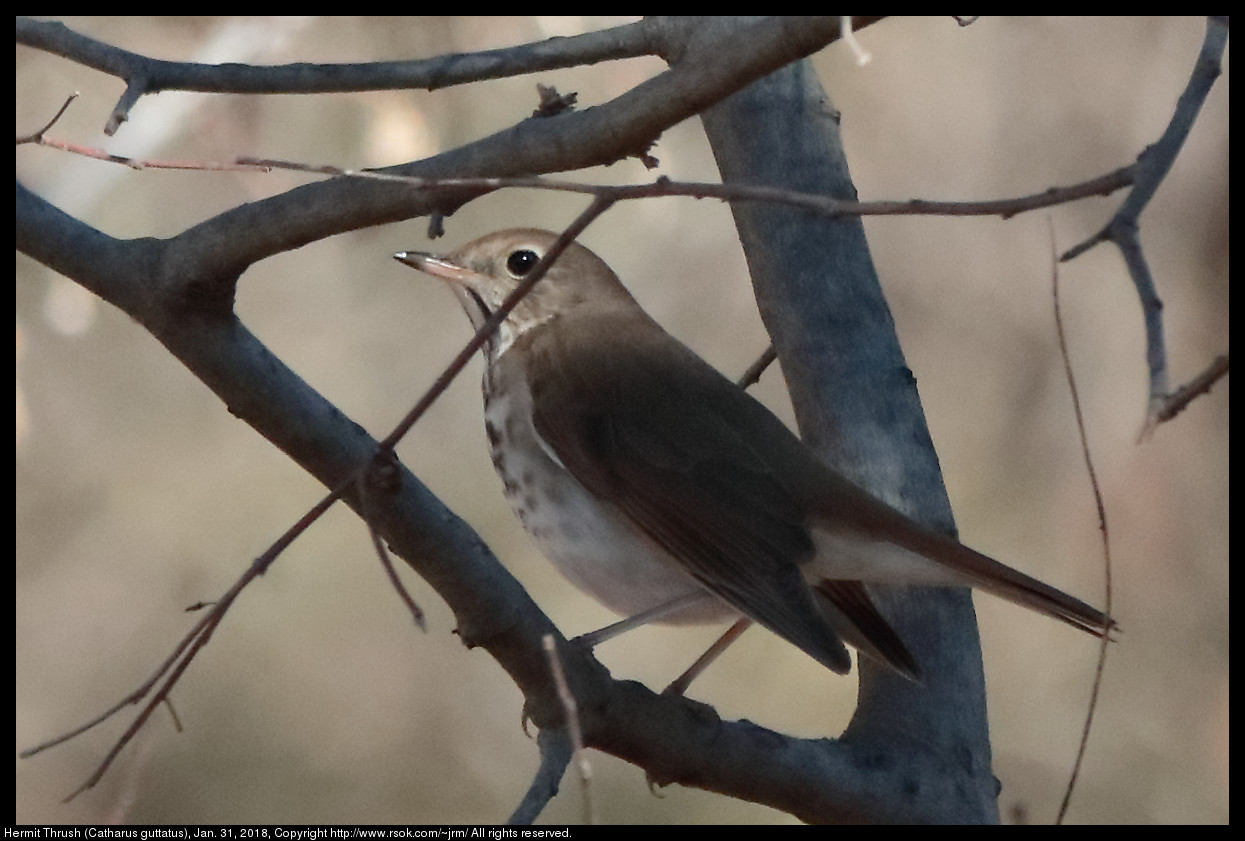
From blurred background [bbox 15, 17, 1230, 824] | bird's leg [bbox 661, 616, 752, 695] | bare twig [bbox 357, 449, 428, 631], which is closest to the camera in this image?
bare twig [bbox 357, 449, 428, 631]

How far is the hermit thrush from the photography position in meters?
2.95

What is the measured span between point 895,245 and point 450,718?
271 cm

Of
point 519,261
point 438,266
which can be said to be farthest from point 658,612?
point 438,266

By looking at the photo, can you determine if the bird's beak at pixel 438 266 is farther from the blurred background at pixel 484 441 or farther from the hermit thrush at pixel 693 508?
the blurred background at pixel 484 441

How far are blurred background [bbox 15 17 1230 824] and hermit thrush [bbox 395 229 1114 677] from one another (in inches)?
91.1

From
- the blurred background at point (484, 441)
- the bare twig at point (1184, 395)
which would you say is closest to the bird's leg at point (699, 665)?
the bare twig at point (1184, 395)

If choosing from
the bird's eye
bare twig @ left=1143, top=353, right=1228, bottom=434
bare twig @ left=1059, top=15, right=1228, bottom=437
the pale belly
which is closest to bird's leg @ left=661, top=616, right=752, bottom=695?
the pale belly

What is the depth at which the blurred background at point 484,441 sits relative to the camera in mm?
5797

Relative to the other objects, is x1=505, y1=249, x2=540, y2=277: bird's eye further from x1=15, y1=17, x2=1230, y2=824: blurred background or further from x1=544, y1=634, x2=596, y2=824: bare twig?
x1=15, y1=17, x2=1230, y2=824: blurred background

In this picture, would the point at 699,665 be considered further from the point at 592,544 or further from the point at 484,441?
the point at 484,441

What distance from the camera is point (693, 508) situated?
3.15 meters

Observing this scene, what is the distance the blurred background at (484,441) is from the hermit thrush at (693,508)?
231 centimetres

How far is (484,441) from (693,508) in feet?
9.69
